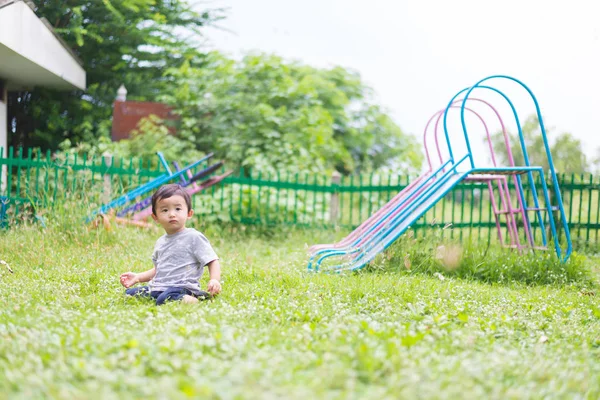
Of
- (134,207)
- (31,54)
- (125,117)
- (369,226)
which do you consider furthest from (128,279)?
(125,117)

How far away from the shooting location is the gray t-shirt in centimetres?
441

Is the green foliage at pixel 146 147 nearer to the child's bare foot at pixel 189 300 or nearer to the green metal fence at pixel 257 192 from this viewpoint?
the green metal fence at pixel 257 192

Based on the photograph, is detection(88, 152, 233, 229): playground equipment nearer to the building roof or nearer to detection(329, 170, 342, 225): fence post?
detection(329, 170, 342, 225): fence post

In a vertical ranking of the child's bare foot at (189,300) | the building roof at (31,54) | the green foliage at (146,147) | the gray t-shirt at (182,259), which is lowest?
the child's bare foot at (189,300)

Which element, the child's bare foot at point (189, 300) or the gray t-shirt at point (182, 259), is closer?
the child's bare foot at point (189, 300)

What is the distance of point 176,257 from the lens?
4.45 m

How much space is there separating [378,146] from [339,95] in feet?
9.51

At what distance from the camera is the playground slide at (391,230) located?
5797mm

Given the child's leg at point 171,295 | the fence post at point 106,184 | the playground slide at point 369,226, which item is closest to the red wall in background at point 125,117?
the fence post at point 106,184

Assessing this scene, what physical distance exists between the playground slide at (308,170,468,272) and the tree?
7831 mm

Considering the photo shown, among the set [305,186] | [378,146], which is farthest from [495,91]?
[378,146]

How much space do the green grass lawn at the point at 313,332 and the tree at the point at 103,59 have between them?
6832mm

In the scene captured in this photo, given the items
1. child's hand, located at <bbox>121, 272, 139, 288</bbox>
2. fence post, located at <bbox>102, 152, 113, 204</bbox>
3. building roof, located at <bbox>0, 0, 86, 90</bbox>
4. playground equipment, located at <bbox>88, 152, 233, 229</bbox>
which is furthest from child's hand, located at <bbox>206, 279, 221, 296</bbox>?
building roof, located at <bbox>0, 0, 86, 90</bbox>

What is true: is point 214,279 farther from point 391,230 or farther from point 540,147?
point 540,147
